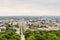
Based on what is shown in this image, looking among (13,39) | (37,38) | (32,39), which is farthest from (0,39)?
(37,38)

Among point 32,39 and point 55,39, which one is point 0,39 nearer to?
point 32,39

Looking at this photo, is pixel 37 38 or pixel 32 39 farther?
pixel 37 38

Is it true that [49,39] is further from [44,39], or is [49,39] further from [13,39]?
[13,39]

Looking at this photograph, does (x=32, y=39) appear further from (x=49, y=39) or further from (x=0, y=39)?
(x=0, y=39)

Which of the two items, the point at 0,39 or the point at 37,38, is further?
A: the point at 37,38

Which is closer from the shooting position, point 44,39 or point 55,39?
point 55,39

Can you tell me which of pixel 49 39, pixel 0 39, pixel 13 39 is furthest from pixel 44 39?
pixel 0 39

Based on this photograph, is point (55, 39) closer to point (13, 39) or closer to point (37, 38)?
point (37, 38)

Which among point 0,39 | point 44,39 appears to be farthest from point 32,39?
point 0,39
